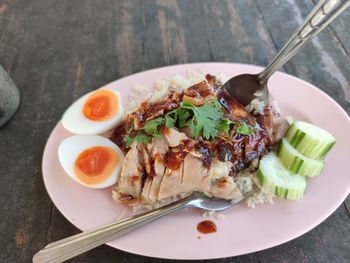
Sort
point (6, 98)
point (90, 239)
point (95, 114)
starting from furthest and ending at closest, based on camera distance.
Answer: point (6, 98)
point (95, 114)
point (90, 239)

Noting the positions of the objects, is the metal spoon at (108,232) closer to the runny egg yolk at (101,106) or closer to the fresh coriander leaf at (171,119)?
the fresh coriander leaf at (171,119)

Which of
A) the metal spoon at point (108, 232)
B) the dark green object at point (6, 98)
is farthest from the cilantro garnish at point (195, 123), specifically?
the dark green object at point (6, 98)

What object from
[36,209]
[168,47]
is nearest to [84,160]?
[36,209]

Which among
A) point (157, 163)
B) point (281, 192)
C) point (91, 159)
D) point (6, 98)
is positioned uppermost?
point (281, 192)

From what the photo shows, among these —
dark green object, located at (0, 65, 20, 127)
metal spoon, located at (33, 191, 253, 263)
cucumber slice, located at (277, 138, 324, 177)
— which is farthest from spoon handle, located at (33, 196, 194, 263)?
dark green object, located at (0, 65, 20, 127)

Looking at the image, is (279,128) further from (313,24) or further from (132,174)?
(132,174)

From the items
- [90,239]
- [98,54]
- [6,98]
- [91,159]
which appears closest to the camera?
[90,239]

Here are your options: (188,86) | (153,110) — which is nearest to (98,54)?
(188,86)
